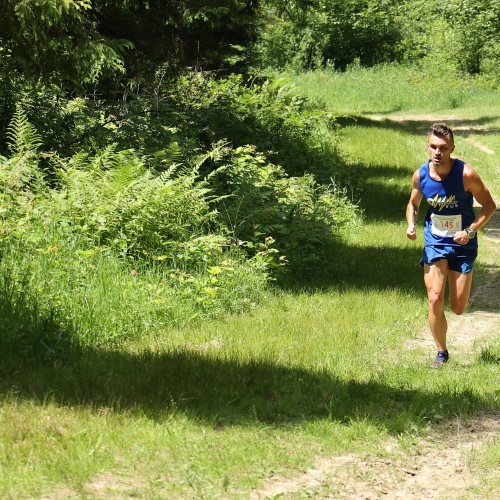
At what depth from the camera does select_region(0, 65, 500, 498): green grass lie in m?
5.53

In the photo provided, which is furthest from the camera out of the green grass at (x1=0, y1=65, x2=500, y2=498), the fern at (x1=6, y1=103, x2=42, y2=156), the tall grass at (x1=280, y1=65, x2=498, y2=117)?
the tall grass at (x1=280, y1=65, x2=498, y2=117)

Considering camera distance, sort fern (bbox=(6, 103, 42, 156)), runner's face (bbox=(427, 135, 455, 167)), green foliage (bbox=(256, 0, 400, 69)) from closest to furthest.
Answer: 1. runner's face (bbox=(427, 135, 455, 167))
2. fern (bbox=(6, 103, 42, 156))
3. green foliage (bbox=(256, 0, 400, 69))

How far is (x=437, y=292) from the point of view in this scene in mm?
8359

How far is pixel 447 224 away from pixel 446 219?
0.04 m

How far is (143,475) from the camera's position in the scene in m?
5.46

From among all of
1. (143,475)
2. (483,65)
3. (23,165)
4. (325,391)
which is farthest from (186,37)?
(483,65)

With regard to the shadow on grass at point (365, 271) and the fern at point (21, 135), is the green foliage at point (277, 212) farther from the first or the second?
the fern at point (21, 135)

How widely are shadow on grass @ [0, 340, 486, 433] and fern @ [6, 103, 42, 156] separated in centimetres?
521

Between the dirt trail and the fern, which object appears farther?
the fern

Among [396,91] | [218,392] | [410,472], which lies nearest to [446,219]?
[218,392]

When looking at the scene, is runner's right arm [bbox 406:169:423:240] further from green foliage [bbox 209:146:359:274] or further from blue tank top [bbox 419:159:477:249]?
green foliage [bbox 209:146:359:274]

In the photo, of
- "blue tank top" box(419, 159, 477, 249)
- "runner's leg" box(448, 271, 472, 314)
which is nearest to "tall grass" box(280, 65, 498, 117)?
"runner's leg" box(448, 271, 472, 314)

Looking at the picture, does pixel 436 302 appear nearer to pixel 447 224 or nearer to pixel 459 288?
pixel 459 288

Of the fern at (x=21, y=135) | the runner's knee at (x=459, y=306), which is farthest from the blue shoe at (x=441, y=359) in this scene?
the fern at (x=21, y=135)
